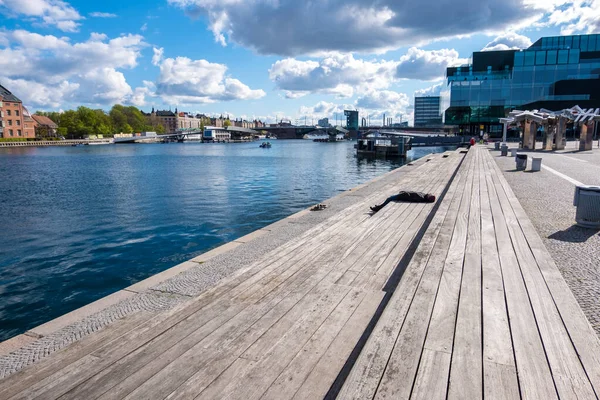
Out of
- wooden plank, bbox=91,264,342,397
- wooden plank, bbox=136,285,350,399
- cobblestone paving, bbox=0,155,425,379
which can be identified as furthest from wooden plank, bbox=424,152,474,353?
cobblestone paving, bbox=0,155,425,379

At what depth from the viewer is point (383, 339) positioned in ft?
11.4

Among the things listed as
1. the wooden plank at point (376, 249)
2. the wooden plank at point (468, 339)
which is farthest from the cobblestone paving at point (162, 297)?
the wooden plank at point (468, 339)

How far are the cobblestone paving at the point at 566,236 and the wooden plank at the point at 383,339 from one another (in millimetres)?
2115

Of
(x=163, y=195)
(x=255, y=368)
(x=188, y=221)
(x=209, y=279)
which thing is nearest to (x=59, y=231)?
(x=188, y=221)

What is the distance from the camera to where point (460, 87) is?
77875mm

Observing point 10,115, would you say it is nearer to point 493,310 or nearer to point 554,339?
point 493,310

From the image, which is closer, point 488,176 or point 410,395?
point 410,395

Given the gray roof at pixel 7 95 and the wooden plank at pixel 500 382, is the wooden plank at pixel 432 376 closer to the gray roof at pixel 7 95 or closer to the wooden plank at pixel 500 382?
the wooden plank at pixel 500 382

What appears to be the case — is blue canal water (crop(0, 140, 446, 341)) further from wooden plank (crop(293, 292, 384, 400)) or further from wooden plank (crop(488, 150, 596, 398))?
wooden plank (crop(488, 150, 596, 398))

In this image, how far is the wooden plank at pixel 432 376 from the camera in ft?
9.01

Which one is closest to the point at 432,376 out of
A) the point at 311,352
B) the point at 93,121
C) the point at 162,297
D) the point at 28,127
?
the point at 311,352

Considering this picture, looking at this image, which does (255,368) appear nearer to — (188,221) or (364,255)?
(364,255)

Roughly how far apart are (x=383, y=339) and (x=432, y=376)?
583 millimetres

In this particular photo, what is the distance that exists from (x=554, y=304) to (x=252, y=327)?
3301 millimetres
